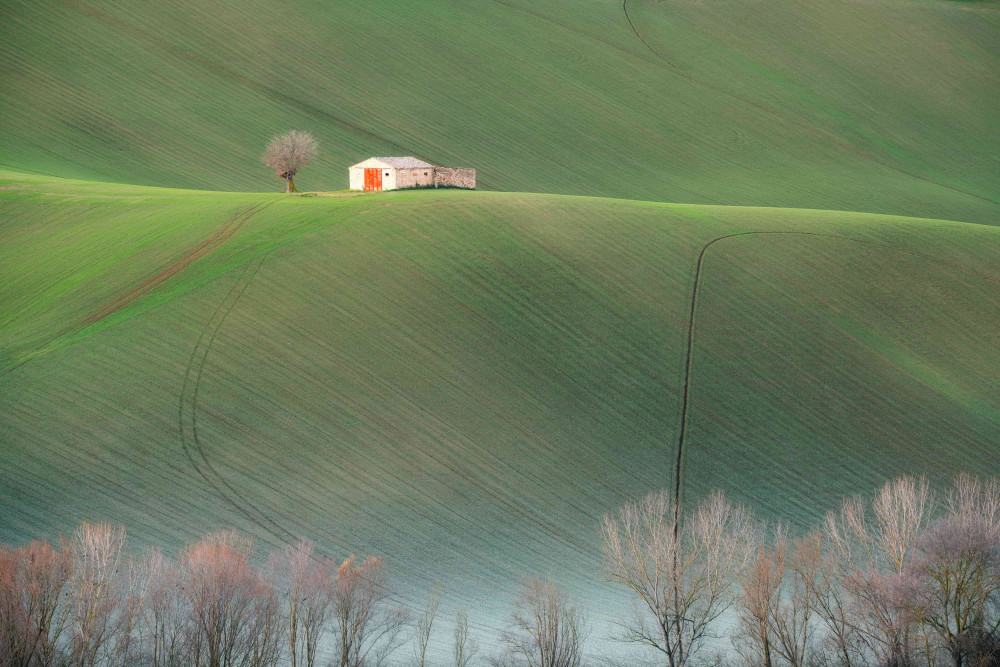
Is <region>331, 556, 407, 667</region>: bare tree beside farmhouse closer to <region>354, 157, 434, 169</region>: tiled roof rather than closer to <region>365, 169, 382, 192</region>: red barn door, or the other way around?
<region>365, 169, 382, 192</region>: red barn door

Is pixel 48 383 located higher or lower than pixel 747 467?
higher

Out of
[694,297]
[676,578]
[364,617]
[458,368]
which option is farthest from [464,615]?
[694,297]

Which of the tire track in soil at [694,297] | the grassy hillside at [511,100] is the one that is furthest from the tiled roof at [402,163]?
the grassy hillside at [511,100]

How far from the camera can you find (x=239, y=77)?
77.8 m

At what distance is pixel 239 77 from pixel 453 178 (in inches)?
1095

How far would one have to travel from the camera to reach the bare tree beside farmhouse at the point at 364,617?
2833 centimetres

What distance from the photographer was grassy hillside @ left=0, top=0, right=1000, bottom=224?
7225cm

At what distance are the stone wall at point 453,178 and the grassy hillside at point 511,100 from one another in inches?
568

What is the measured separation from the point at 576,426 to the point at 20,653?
67.1 feet

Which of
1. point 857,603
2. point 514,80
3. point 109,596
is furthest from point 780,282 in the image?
point 514,80

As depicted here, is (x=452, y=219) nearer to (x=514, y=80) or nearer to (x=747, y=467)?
(x=747, y=467)

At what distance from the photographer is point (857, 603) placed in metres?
28.0

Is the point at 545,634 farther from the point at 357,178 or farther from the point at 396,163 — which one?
the point at 357,178

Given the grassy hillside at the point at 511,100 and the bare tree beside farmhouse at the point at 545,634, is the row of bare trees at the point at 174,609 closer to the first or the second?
the bare tree beside farmhouse at the point at 545,634
